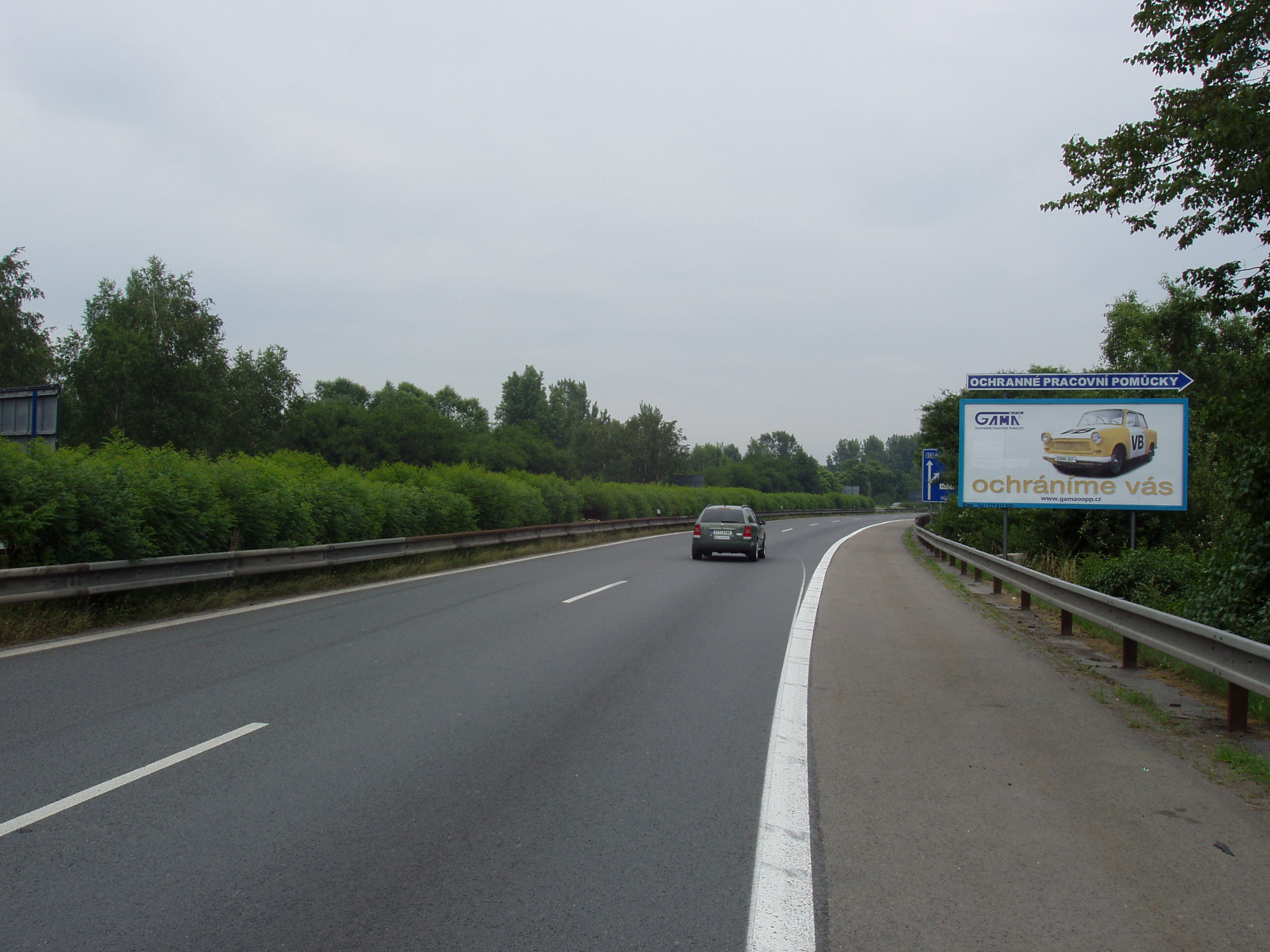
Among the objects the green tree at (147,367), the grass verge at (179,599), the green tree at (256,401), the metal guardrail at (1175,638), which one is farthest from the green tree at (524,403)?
the metal guardrail at (1175,638)

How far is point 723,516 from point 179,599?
15652 mm

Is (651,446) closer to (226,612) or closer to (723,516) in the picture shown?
(723,516)

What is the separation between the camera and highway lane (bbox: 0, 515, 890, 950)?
343 cm

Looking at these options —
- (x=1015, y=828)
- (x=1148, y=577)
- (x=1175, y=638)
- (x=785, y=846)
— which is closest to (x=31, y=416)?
(x=785, y=846)

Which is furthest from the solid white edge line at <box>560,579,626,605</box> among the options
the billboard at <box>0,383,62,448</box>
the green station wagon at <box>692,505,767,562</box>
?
the billboard at <box>0,383,62,448</box>

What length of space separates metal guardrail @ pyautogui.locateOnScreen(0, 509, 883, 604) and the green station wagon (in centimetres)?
627

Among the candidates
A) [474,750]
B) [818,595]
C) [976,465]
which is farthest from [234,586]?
[976,465]

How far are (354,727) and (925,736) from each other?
4126 mm

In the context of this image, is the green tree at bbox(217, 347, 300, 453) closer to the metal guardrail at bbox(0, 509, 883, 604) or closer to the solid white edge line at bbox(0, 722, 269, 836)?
the metal guardrail at bbox(0, 509, 883, 604)

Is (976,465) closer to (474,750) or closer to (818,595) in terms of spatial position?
(818,595)

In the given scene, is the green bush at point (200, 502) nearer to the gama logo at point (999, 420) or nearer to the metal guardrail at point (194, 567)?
the metal guardrail at point (194, 567)

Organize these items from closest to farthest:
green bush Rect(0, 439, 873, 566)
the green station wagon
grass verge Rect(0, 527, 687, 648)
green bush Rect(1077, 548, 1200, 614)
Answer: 1. grass verge Rect(0, 527, 687, 648)
2. green bush Rect(0, 439, 873, 566)
3. green bush Rect(1077, 548, 1200, 614)
4. the green station wagon

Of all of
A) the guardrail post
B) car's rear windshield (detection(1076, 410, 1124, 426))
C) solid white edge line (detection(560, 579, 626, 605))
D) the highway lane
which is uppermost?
car's rear windshield (detection(1076, 410, 1124, 426))

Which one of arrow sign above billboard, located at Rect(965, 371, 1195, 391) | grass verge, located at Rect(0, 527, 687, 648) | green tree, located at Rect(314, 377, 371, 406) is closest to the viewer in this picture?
grass verge, located at Rect(0, 527, 687, 648)
